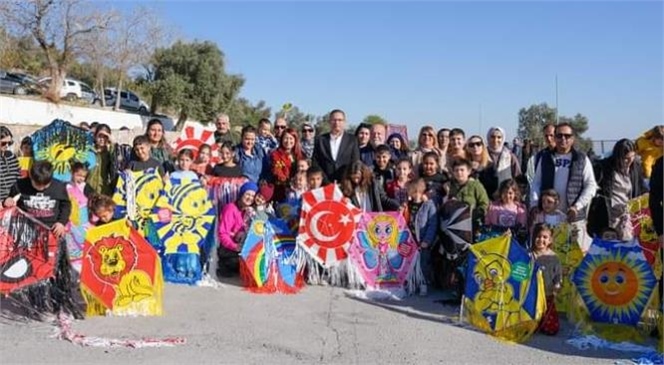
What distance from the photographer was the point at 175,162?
6773mm

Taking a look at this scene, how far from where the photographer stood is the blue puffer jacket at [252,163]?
6.76 m

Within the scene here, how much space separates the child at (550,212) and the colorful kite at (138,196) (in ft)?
11.8

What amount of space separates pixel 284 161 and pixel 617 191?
3348 millimetres

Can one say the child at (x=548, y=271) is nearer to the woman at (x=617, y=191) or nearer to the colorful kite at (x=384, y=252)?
the woman at (x=617, y=191)

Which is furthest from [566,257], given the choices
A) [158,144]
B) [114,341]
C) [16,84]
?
[16,84]

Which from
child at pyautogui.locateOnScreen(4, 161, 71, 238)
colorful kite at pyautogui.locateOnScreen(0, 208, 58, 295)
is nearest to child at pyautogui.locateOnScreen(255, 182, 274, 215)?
child at pyautogui.locateOnScreen(4, 161, 71, 238)

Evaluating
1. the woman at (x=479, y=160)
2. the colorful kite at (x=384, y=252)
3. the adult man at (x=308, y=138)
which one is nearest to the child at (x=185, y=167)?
the adult man at (x=308, y=138)

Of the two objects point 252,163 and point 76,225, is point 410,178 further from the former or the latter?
point 76,225

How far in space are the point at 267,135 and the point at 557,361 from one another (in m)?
4.63

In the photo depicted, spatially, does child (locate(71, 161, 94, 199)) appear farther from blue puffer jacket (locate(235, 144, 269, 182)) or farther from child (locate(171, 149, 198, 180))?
blue puffer jacket (locate(235, 144, 269, 182))

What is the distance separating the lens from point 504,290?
15.5ft

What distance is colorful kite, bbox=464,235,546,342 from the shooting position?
4.59m

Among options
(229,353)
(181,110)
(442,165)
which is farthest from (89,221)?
(181,110)

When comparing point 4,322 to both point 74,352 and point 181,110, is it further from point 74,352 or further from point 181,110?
point 181,110
